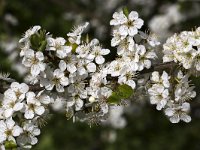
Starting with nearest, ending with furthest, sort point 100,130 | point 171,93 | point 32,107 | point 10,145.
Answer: point 10,145 → point 32,107 → point 171,93 → point 100,130

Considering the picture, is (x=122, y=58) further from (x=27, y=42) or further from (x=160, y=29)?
(x=160, y=29)

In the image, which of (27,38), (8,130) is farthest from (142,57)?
(8,130)

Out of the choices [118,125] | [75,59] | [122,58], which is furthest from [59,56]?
[118,125]

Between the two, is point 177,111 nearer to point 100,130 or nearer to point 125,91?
point 125,91

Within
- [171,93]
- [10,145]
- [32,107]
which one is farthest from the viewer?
[171,93]

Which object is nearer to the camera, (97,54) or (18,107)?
(18,107)

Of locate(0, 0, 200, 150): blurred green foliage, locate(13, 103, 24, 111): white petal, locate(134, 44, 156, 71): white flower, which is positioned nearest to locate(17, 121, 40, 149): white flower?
locate(13, 103, 24, 111): white petal
